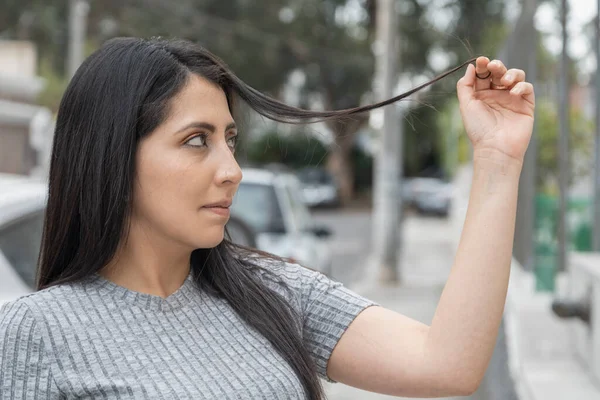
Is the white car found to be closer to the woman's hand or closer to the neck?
the neck

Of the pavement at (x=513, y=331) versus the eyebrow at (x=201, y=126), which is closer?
the eyebrow at (x=201, y=126)

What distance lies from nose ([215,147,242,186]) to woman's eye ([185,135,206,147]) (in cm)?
5

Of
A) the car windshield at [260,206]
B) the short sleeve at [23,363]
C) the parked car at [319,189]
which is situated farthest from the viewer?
the parked car at [319,189]

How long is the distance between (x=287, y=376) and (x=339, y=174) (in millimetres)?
43391

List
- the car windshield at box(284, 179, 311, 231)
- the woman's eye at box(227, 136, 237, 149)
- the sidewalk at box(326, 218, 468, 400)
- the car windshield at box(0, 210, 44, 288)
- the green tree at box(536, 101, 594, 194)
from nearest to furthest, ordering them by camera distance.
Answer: the woman's eye at box(227, 136, 237, 149) → the car windshield at box(0, 210, 44, 288) → the sidewalk at box(326, 218, 468, 400) → the green tree at box(536, 101, 594, 194) → the car windshield at box(284, 179, 311, 231)

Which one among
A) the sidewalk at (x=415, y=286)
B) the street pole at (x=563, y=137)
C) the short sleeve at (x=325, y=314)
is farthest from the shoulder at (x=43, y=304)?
the street pole at (x=563, y=137)

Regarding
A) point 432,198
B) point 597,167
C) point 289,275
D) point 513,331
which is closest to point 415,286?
point 597,167

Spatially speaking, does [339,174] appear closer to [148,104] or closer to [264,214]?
[264,214]

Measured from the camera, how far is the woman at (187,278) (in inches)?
71.5

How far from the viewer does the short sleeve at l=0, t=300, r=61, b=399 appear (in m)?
1.76

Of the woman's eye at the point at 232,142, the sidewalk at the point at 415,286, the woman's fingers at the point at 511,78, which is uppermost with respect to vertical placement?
the woman's fingers at the point at 511,78

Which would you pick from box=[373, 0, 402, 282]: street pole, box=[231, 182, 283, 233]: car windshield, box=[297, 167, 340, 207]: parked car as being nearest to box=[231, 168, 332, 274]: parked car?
box=[231, 182, 283, 233]: car windshield

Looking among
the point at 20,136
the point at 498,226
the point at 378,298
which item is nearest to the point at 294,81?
the point at 378,298

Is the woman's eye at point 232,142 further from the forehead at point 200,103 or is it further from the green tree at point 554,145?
the green tree at point 554,145
